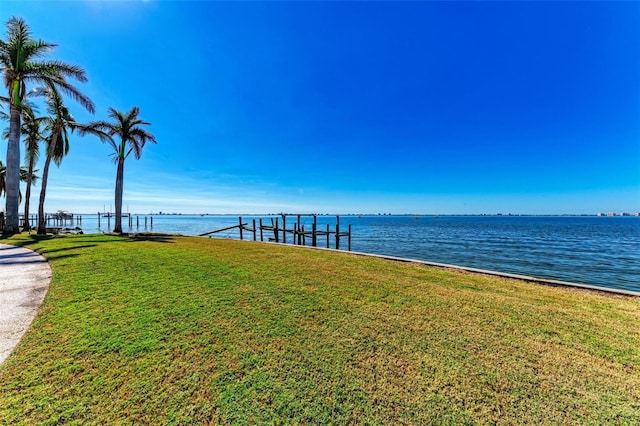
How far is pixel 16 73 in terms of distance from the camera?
13.5 m

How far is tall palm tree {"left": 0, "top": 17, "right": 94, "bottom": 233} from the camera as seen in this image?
43.7 feet

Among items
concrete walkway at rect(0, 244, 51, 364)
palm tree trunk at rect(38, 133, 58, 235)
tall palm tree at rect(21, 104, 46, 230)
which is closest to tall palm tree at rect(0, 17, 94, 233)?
palm tree trunk at rect(38, 133, 58, 235)

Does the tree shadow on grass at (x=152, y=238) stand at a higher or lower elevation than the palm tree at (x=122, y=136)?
lower

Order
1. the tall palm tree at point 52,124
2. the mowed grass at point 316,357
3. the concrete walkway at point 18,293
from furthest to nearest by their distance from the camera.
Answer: the tall palm tree at point 52,124 < the concrete walkway at point 18,293 < the mowed grass at point 316,357

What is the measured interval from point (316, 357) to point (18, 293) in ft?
19.1

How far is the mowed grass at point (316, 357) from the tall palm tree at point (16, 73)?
14.3m

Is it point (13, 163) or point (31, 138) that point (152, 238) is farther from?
point (31, 138)

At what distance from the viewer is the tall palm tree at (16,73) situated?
13312 mm

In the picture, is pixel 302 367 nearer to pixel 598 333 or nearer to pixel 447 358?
pixel 447 358

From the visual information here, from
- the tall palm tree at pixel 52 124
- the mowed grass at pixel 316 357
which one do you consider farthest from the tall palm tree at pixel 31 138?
the mowed grass at pixel 316 357

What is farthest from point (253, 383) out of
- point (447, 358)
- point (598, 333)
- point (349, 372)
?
point (598, 333)

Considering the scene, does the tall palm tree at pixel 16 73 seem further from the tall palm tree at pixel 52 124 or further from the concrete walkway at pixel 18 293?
the concrete walkway at pixel 18 293

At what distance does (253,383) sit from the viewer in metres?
2.56

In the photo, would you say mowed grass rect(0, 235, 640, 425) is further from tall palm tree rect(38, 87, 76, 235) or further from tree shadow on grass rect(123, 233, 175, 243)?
tall palm tree rect(38, 87, 76, 235)
